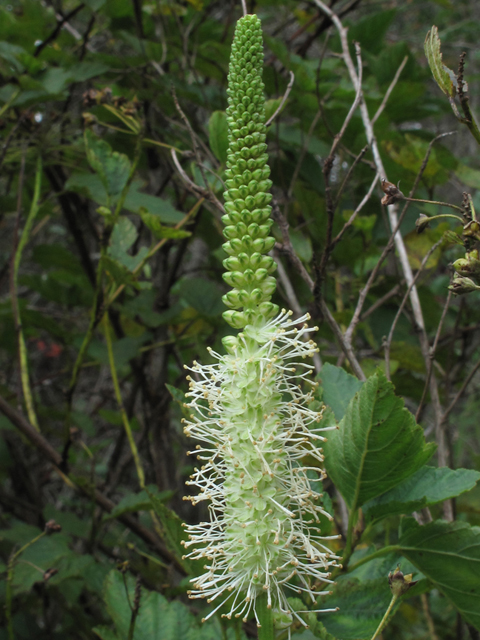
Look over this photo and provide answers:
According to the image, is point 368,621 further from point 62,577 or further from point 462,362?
point 462,362

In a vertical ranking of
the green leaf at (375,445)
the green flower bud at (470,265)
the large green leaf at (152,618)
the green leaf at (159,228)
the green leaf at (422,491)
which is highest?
the green leaf at (159,228)

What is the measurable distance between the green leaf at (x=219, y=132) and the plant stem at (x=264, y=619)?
94 cm

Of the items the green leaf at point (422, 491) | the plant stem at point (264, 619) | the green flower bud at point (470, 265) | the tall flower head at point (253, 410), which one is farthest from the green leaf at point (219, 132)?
the plant stem at point (264, 619)

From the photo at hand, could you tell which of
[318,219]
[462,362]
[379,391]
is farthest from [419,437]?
[462,362]

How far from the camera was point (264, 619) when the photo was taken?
0.82m

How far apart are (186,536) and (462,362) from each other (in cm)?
134

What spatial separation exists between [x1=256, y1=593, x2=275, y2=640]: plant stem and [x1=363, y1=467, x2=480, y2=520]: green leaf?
0.22 meters

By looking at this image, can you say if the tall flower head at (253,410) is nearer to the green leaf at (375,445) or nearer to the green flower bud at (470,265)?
the green leaf at (375,445)

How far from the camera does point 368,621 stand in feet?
2.76

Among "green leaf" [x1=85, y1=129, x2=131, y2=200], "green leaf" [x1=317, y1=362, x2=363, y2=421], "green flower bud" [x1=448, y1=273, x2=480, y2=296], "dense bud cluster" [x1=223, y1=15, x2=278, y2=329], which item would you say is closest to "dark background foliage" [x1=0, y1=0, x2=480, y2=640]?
"green leaf" [x1=85, y1=129, x2=131, y2=200]

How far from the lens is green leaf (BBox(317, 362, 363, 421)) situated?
98 centimetres

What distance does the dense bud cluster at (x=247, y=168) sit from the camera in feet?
2.61

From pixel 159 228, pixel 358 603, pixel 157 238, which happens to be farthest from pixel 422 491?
pixel 157 238

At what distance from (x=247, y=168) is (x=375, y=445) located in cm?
46
